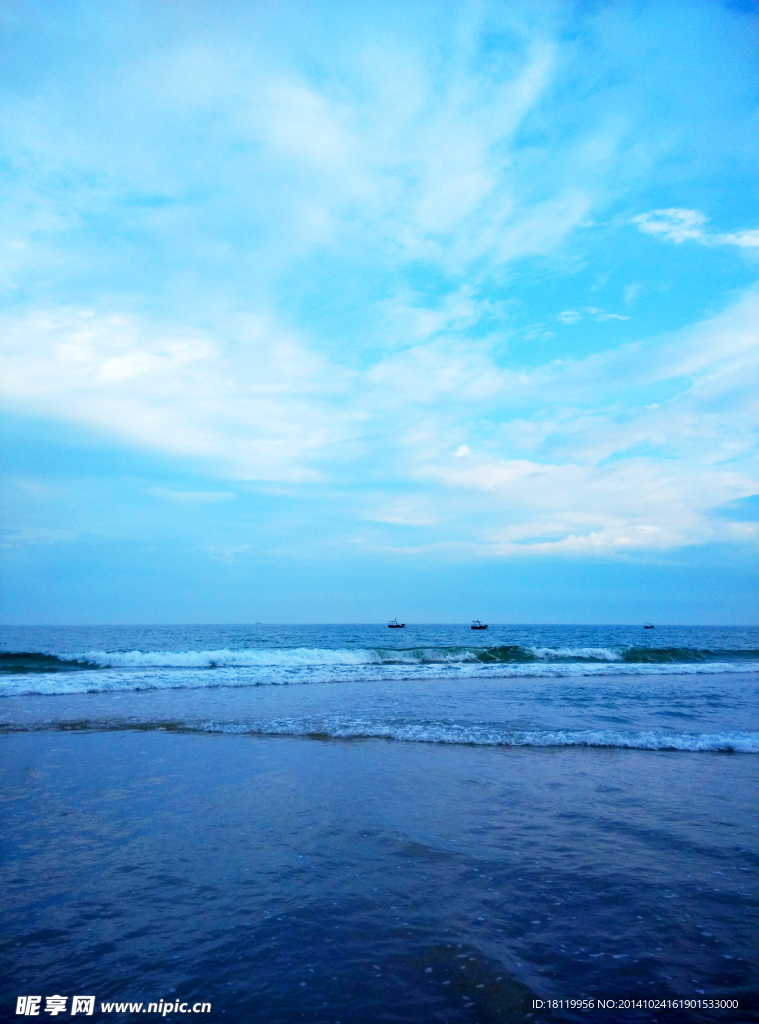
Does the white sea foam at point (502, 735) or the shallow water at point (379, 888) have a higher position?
the shallow water at point (379, 888)

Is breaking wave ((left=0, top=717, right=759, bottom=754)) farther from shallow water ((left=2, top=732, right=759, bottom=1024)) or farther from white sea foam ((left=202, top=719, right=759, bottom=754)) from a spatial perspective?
shallow water ((left=2, top=732, right=759, bottom=1024))

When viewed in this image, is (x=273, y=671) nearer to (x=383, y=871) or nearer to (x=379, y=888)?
(x=383, y=871)

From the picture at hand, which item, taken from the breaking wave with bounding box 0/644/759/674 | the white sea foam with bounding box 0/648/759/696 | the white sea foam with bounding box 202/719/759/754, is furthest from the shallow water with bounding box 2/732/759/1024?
the breaking wave with bounding box 0/644/759/674

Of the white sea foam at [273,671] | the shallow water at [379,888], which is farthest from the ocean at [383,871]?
the white sea foam at [273,671]

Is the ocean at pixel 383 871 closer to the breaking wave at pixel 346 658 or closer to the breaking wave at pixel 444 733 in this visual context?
the breaking wave at pixel 444 733

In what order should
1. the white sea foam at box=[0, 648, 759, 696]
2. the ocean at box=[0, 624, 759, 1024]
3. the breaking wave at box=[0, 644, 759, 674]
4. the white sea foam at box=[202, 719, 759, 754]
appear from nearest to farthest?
the ocean at box=[0, 624, 759, 1024]
the white sea foam at box=[202, 719, 759, 754]
the white sea foam at box=[0, 648, 759, 696]
the breaking wave at box=[0, 644, 759, 674]

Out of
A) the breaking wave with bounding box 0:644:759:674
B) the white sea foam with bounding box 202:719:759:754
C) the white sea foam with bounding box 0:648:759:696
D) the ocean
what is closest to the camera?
the ocean

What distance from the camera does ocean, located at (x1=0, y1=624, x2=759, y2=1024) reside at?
402cm

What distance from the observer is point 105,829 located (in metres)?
6.97

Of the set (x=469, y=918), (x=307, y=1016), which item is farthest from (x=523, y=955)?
(x=307, y=1016)

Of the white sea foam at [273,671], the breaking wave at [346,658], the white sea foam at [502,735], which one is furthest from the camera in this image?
the breaking wave at [346,658]

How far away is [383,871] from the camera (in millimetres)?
5832

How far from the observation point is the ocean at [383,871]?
402 cm

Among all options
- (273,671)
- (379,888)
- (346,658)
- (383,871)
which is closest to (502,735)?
(383,871)
